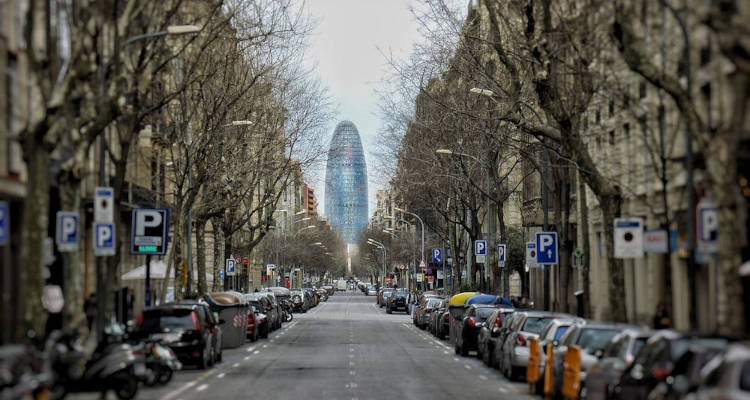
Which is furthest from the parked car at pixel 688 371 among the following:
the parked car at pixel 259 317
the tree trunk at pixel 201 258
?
the tree trunk at pixel 201 258

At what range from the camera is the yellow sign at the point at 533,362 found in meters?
23.0

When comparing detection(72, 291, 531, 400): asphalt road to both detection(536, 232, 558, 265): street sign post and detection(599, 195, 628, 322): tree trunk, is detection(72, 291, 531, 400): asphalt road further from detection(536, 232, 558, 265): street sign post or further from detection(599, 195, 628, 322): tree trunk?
detection(536, 232, 558, 265): street sign post

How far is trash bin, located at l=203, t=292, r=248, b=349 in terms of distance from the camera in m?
38.5

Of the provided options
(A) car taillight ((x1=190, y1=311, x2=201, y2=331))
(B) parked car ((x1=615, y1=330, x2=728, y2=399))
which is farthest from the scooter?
(B) parked car ((x1=615, y1=330, x2=728, y2=399))

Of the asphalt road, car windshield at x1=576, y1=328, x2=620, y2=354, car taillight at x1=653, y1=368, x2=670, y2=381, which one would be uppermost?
car windshield at x1=576, y1=328, x2=620, y2=354

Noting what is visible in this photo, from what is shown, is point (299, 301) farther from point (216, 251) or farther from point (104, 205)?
point (104, 205)

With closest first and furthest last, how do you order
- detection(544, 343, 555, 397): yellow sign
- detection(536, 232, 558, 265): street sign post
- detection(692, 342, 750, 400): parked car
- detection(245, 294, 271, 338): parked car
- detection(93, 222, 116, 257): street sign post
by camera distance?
detection(692, 342, 750, 400): parked car < detection(544, 343, 555, 397): yellow sign < detection(93, 222, 116, 257): street sign post < detection(536, 232, 558, 265): street sign post < detection(245, 294, 271, 338): parked car

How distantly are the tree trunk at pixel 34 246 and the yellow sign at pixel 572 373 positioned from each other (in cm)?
920

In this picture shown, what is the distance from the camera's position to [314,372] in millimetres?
28297

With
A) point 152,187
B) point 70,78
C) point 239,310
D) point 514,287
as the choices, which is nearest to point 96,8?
point 70,78

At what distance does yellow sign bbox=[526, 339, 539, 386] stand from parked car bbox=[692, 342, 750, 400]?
418 inches

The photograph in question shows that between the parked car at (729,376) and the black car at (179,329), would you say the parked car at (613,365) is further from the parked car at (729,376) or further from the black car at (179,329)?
the black car at (179,329)

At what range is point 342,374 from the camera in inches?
1084

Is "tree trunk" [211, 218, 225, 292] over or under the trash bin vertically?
over
